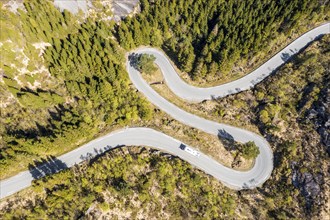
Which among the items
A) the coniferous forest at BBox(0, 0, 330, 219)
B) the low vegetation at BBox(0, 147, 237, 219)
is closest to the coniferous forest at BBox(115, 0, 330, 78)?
the coniferous forest at BBox(0, 0, 330, 219)

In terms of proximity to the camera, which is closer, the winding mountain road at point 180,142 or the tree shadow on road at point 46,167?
the tree shadow on road at point 46,167

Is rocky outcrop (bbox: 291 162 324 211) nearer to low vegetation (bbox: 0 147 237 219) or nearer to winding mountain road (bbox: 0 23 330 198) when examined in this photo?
winding mountain road (bbox: 0 23 330 198)

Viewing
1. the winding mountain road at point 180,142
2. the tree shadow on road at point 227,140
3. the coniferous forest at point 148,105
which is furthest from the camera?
the tree shadow on road at point 227,140

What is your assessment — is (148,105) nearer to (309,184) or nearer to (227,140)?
(227,140)

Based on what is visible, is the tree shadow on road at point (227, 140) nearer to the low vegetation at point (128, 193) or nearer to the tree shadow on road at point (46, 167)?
the low vegetation at point (128, 193)

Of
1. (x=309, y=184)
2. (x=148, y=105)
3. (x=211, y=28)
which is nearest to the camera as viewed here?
(x=309, y=184)

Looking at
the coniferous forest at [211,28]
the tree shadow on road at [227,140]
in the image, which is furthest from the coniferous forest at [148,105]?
the tree shadow on road at [227,140]

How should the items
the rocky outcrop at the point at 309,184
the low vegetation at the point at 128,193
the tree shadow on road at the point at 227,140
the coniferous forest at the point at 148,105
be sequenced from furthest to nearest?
the tree shadow on road at the point at 227,140
the rocky outcrop at the point at 309,184
the coniferous forest at the point at 148,105
the low vegetation at the point at 128,193

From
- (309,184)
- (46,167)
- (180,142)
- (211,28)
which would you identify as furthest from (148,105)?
(309,184)
